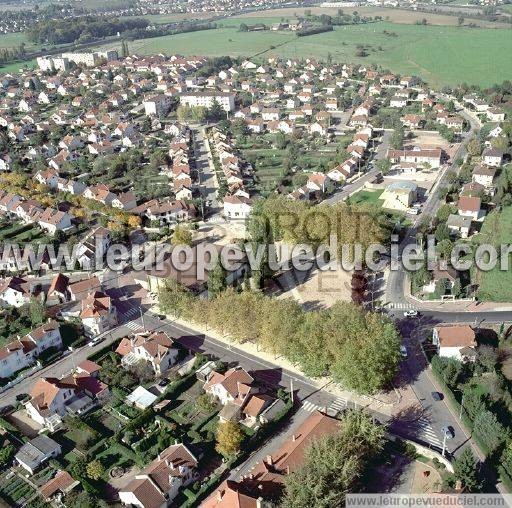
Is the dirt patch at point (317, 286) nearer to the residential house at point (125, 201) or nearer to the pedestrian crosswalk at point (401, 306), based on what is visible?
the pedestrian crosswalk at point (401, 306)

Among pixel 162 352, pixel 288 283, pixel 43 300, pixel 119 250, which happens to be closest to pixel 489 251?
pixel 288 283

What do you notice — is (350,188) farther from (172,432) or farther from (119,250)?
(172,432)

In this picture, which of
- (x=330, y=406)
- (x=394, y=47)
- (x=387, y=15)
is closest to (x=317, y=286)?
(x=330, y=406)

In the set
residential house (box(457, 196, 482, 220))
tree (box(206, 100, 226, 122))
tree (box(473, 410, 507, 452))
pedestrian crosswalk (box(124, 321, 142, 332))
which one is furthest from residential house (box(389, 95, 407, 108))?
tree (box(473, 410, 507, 452))

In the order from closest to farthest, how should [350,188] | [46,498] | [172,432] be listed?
1. [46,498]
2. [172,432]
3. [350,188]

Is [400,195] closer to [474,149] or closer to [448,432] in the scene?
[474,149]

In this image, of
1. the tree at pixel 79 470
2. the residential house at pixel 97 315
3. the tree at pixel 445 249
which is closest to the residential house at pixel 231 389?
the tree at pixel 79 470
